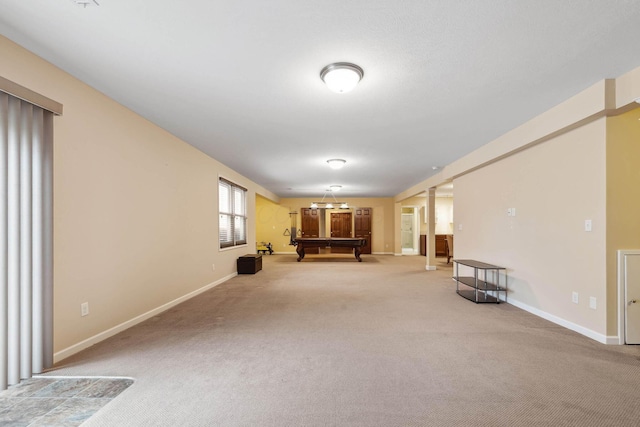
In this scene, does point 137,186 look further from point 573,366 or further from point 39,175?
point 573,366

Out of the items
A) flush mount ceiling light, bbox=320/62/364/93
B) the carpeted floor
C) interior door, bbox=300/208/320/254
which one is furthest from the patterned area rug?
interior door, bbox=300/208/320/254

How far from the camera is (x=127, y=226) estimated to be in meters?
3.35

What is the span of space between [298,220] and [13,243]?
10.6m

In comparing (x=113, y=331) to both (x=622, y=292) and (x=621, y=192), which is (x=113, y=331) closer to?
(x=622, y=292)

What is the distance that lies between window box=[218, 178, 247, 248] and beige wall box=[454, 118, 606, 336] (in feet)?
16.5

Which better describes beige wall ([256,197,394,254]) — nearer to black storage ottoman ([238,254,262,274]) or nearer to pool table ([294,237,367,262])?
pool table ([294,237,367,262])

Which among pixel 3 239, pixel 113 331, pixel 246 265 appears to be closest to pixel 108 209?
pixel 3 239

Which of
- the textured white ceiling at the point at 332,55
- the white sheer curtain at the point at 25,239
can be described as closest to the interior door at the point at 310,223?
the textured white ceiling at the point at 332,55

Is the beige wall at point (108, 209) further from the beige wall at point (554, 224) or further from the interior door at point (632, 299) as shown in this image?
the interior door at point (632, 299)

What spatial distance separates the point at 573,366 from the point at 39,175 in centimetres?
433

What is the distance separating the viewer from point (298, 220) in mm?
12633

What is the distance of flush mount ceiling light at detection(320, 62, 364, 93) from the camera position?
242 centimetres

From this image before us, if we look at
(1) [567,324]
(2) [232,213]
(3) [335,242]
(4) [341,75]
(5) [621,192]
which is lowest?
(1) [567,324]

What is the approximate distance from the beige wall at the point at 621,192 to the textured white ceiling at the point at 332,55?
621 millimetres
